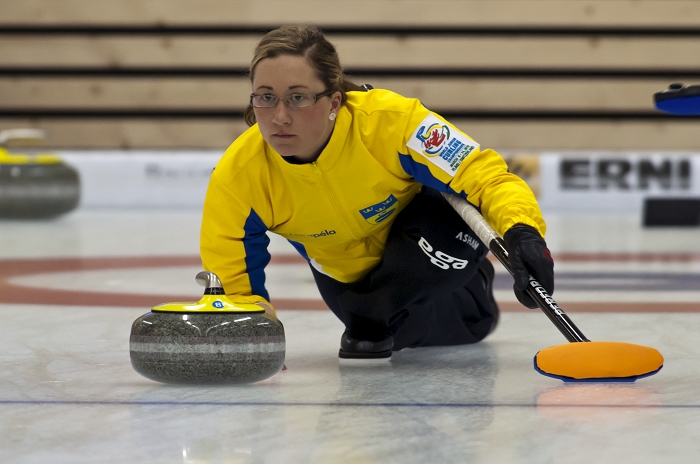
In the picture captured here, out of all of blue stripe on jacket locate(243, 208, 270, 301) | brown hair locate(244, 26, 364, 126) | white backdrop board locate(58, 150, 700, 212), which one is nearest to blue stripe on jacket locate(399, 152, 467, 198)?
brown hair locate(244, 26, 364, 126)

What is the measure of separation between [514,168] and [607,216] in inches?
26.4

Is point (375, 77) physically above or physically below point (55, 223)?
above

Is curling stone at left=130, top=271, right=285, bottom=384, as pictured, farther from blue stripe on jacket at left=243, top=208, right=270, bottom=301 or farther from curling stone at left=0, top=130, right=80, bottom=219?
curling stone at left=0, top=130, right=80, bottom=219

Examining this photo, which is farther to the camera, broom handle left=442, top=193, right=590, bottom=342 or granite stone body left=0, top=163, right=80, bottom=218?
→ granite stone body left=0, top=163, right=80, bottom=218

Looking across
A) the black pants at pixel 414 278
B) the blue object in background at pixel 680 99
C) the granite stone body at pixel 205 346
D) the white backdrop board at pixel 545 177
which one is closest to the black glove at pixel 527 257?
the black pants at pixel 414 278

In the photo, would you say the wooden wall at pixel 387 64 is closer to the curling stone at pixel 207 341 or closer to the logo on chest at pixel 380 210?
the logo on chest at pixel 380 210

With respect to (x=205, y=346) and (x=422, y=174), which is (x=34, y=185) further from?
(x=205, y=346)

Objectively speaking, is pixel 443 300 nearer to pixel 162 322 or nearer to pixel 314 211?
pixel 314 211

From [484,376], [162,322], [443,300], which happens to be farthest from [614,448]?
[443,300]

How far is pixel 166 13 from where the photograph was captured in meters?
7.06

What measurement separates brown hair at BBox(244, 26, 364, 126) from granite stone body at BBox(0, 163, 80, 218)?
383cm

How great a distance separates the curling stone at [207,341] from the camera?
4.52ft

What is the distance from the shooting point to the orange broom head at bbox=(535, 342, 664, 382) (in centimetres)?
144

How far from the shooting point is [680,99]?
200 cm
